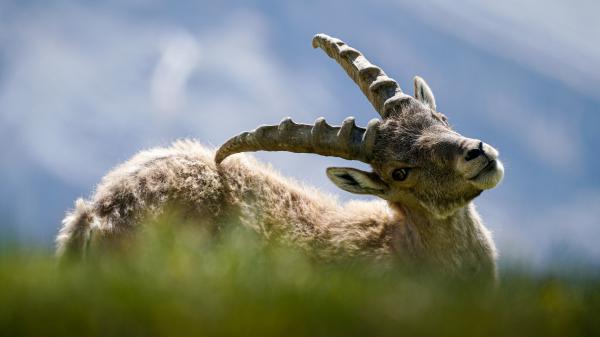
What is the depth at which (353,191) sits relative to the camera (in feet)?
40.0

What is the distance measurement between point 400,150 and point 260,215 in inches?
107

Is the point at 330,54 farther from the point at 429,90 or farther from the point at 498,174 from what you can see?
the point at 498,174

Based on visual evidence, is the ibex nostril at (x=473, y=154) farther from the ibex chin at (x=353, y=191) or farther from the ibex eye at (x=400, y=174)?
the ibex eye at (x=400, y=174)

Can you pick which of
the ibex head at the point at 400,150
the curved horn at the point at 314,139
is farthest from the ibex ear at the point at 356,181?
the curved horn at the point at 314,139

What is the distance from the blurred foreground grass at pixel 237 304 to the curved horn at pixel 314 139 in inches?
228

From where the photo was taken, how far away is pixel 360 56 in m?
13.9

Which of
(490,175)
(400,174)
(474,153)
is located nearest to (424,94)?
(400,174)

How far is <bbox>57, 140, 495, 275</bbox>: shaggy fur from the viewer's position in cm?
1166

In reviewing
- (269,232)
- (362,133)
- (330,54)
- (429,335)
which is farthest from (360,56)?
(429,335)

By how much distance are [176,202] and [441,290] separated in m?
6.76

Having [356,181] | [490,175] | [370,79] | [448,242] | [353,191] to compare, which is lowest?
[448,242]

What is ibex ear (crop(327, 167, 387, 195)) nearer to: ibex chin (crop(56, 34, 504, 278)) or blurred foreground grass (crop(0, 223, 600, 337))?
ibex chin (crop(56, 34, 504, 278))

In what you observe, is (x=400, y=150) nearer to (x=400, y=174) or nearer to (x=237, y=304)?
(x=400, y=174)

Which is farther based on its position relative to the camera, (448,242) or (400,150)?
(448,242)
